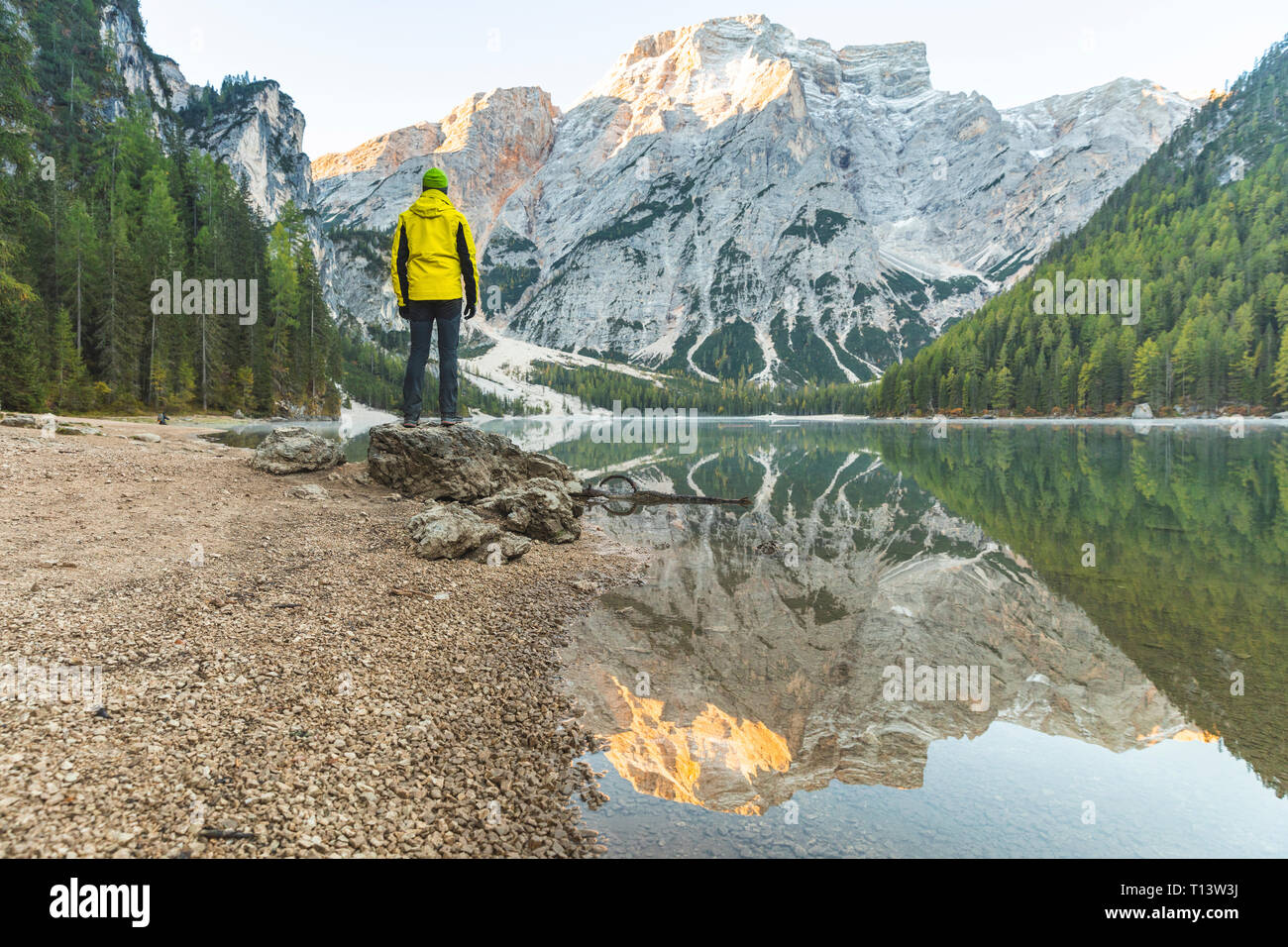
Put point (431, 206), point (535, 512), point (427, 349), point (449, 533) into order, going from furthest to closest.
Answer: point (427, 349)
point (535, 512)
point (431, 206)
point (449, 533)

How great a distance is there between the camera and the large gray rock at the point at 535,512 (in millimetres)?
14633

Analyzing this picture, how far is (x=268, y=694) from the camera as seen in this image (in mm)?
5535

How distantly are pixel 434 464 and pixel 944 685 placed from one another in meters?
13.5

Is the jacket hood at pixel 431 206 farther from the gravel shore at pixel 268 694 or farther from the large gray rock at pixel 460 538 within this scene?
the gravel shore at pixel 268 694

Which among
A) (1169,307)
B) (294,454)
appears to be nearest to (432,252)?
(294,454)

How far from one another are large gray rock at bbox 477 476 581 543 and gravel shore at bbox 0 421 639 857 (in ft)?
9.71

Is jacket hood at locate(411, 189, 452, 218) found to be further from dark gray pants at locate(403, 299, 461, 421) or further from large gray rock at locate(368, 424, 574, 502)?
large gray rock at locate(368, 424, 574, 502)

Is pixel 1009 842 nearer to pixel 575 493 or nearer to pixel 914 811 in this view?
pixel 914 811

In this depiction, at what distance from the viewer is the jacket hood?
14.1 meters

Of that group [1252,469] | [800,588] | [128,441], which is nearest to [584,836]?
[800,588]

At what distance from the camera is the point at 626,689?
7.64 meters

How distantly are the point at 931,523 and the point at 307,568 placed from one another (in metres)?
17.0

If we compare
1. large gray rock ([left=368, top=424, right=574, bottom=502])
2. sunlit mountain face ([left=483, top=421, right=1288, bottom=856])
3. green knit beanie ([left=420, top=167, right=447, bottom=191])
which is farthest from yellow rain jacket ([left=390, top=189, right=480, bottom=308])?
sunlit mountain face ([left=483, top=421, right=1288, bottom=856])

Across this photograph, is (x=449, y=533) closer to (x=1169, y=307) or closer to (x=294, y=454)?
(x=294, y=454)
